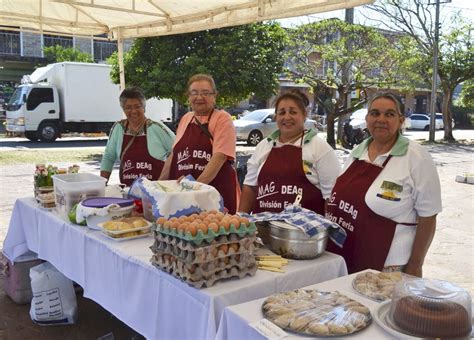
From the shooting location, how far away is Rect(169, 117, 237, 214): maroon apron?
3.46 metres

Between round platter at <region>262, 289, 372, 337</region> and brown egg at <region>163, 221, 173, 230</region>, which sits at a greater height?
brown egg at <region>163, 221, 173, 230</region>

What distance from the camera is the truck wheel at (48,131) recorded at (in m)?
17.5

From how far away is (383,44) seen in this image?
56.1ft

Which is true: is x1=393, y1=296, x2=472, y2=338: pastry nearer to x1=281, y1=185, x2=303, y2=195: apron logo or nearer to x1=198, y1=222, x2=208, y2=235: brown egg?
x1=198, y1=222, x2=208, y2=235: brown egg

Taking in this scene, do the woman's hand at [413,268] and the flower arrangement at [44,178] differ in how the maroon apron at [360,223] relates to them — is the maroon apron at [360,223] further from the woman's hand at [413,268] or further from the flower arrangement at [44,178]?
the flower arrangement at [44,178]

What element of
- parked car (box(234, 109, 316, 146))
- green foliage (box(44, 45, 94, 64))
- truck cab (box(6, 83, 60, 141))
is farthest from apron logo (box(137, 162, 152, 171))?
green foliage (box(44, 45, 94, 64))

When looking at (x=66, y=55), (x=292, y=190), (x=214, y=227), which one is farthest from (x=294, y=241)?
(x=66, y=55)

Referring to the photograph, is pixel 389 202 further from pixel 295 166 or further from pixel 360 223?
pixel 295 166

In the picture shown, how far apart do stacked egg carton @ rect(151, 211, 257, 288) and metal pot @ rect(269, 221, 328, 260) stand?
0.74ft

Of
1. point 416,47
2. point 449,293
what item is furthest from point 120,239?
point 416,47

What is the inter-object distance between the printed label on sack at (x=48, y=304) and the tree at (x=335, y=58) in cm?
1389

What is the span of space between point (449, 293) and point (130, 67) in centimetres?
1191

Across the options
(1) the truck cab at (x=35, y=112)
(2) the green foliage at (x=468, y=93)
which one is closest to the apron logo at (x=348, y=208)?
(1) the truck cab at (x=35, y=112)

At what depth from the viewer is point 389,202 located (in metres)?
2.30
